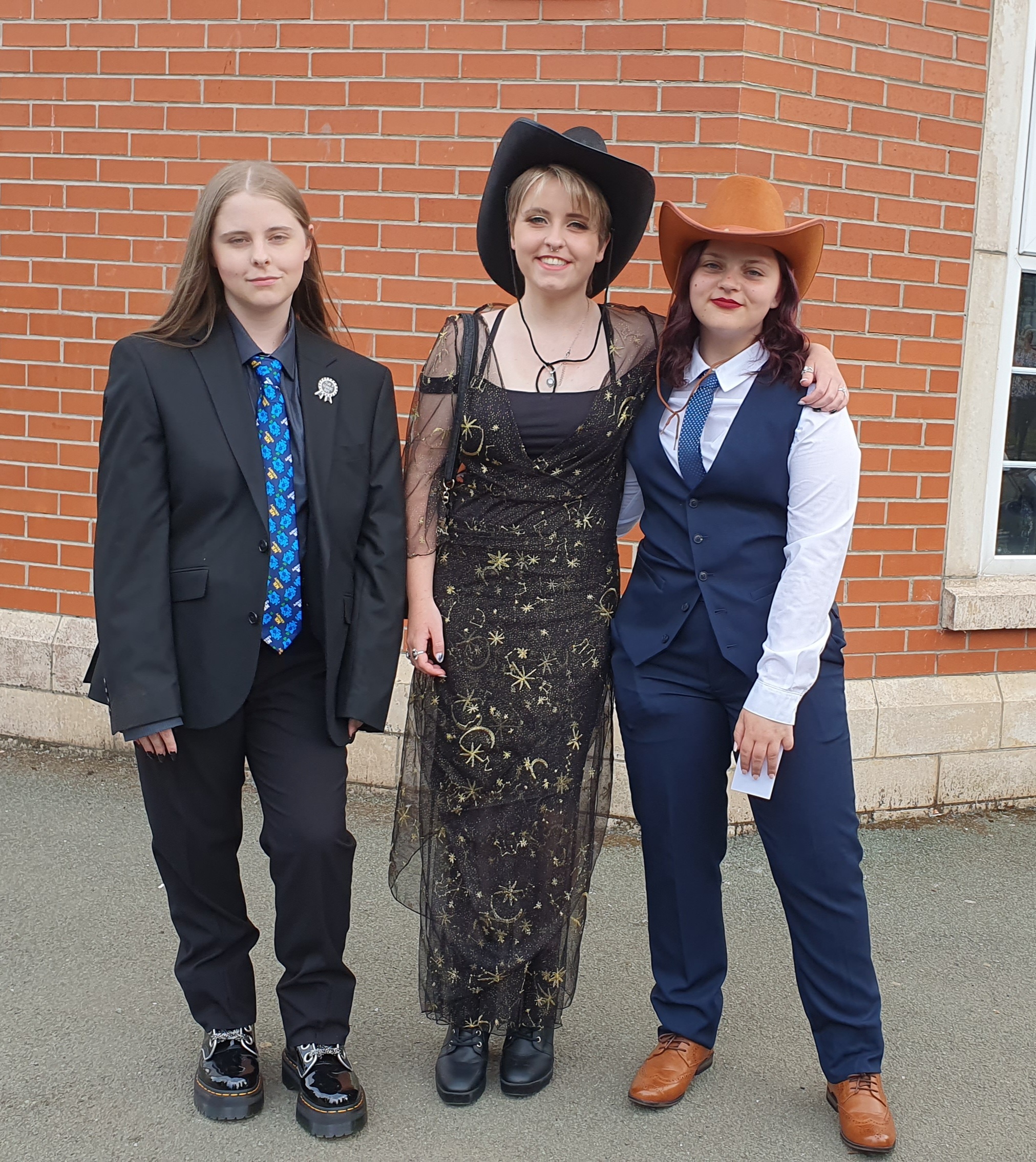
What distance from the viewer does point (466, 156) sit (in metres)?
4.39

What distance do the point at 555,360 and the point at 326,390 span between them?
1.69 ft

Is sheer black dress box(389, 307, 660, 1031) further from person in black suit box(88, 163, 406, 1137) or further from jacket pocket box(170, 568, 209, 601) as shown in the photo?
jacket pocket box(170, 568, 209, 601)

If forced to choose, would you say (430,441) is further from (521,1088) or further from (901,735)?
(901,735)

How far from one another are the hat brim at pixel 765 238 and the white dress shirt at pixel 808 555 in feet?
1.12

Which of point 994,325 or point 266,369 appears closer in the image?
point 266,369

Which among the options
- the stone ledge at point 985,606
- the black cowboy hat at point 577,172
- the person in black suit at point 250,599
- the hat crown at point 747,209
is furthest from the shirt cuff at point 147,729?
the stone ledge at point 985,606

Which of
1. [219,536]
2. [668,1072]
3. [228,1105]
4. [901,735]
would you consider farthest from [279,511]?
[901,735]

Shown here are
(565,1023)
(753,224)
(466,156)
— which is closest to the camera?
(753,224)

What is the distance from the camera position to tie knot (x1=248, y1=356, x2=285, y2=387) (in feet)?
8.84

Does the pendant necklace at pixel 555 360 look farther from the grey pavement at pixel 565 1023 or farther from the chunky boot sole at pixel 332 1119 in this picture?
the chunky boot sole at pixel 332 1119

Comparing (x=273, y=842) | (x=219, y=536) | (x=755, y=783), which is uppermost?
(x=219, y=536)

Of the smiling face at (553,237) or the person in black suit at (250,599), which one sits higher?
the smiling face at (553,237)

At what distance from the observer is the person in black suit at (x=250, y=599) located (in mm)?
2549

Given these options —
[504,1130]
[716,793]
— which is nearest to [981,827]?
[716,793]
